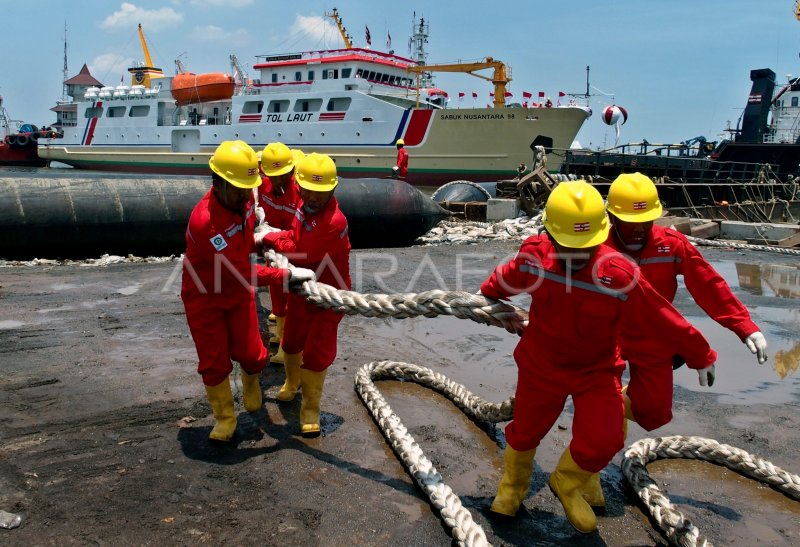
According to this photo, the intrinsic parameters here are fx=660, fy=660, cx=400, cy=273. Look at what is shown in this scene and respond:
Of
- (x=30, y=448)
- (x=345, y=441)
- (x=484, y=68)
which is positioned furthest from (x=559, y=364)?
(x=484, y=68)

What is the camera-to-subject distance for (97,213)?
9164 millimetres

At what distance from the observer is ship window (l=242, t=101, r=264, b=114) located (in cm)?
2917

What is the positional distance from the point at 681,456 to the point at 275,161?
3.55 m

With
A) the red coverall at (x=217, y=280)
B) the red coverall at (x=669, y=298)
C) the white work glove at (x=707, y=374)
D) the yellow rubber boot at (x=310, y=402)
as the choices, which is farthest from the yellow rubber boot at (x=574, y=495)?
the red coverall at (x=217, y=280)

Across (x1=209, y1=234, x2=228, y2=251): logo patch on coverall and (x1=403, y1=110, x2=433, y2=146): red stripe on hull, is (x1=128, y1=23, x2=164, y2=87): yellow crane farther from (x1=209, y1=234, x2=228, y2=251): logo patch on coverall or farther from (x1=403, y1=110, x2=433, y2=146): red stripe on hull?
(x1=209, y1=234, x2=228, y2=251): logo patch on coverall

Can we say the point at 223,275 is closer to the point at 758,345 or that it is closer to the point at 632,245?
the point at 632,245

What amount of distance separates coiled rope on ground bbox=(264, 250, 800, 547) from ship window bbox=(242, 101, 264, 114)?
87.0ft

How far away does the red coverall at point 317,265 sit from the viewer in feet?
12.9

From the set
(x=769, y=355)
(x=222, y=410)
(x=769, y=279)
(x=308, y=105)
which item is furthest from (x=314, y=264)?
(x=308, y=105)

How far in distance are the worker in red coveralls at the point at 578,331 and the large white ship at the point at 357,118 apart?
843 inches

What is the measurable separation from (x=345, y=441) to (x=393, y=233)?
24.8 feet

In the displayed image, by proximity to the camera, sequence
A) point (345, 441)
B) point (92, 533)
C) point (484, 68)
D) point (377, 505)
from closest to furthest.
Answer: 1. point (92, 533)
2. point (377, 505)
3. point (345, 441)
4. point (484, 68)

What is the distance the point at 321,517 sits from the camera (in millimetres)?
2898

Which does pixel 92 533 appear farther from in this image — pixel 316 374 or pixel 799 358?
pixel 799 358
